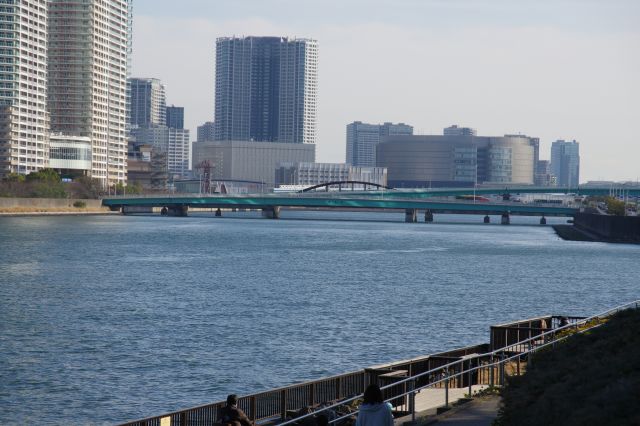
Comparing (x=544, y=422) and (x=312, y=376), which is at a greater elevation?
(x=544, y=422)

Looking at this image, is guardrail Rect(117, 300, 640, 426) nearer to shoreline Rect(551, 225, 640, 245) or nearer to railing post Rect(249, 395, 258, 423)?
railing post Rect(249, 395, 258, 423)

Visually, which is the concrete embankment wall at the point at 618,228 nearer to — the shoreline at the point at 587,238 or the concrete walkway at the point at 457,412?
the shoreline at the point at 587,238

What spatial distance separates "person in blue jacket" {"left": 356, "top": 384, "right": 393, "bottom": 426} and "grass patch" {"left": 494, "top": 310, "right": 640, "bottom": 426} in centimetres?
278

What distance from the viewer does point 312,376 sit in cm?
3944

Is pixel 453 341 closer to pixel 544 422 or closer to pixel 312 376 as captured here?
pixel 312 376

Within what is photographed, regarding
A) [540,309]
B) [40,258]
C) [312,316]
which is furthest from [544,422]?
[40,258]

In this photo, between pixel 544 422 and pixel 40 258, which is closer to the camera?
pixel 544 422

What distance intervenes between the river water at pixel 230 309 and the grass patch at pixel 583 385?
13.5 metres

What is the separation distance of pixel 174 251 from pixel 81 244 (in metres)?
12.5

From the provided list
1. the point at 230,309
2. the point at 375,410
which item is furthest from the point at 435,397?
the point at 230,309

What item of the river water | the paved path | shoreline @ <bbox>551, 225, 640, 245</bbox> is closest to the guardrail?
the paved path

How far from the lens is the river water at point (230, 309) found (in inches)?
1487

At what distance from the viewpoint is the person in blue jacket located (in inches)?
681

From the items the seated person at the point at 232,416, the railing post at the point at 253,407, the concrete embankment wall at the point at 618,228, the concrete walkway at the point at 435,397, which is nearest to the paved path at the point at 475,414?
the concrete walkway at the point at 435,397
